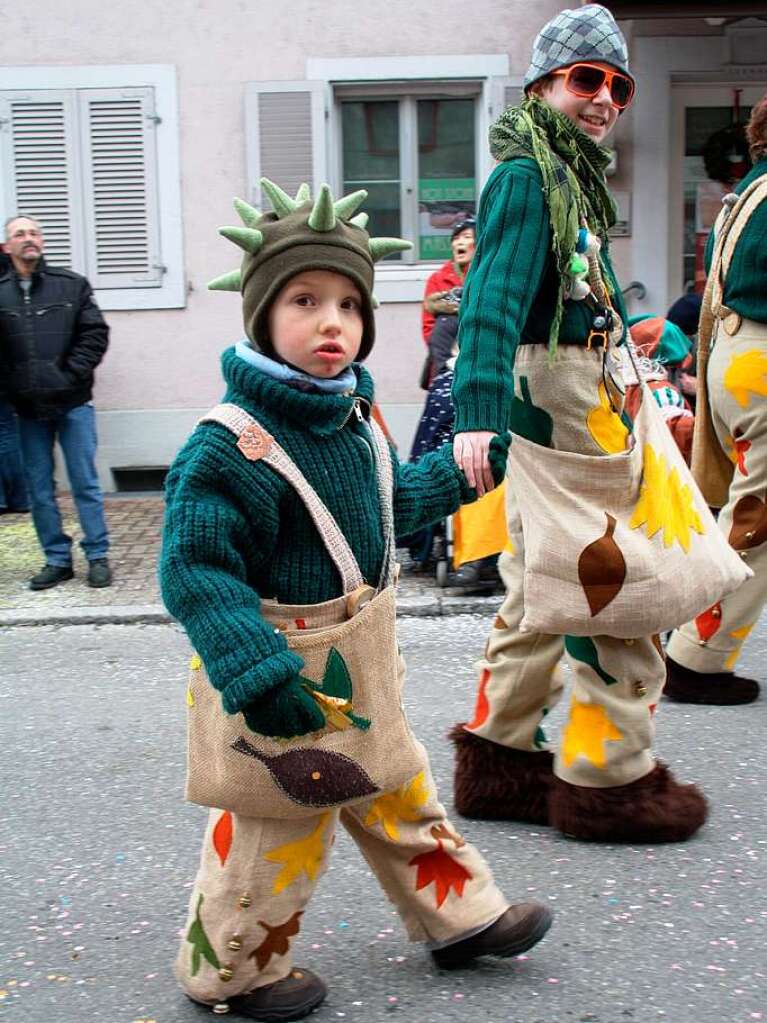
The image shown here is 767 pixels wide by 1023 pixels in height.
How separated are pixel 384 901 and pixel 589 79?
1.94m

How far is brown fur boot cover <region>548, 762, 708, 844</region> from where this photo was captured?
335 centimetres

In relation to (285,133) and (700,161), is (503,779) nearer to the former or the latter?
(285,133)

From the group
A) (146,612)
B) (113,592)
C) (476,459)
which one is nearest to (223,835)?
(476,459)

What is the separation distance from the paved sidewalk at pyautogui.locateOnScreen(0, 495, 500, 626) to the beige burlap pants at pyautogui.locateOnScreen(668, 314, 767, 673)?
1769mm

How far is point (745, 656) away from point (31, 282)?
12.5 ft

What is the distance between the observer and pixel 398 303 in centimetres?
922

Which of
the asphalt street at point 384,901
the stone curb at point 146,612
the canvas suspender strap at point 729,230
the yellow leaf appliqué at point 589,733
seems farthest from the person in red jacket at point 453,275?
the yellow leaf appliqué at point 589,733

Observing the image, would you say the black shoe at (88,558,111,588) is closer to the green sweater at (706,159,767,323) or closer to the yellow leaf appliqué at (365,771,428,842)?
the green sweater at (706,159,767,323)

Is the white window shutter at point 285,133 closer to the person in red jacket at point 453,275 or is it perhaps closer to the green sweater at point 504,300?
the person in red jacket at point 453,275

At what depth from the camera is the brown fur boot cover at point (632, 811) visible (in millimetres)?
3350

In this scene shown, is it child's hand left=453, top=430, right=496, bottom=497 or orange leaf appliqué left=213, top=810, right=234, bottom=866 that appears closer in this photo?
orange leaf appliqué left=213, top=810, right=234, bottom=866

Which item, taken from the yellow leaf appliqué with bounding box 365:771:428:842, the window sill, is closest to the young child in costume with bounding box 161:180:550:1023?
the yellow leaf appliqué with bounding box 365:771:428:842

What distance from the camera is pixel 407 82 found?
9125 millimetres

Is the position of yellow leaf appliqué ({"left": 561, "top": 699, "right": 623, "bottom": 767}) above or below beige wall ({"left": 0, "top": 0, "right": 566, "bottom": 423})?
below
